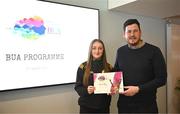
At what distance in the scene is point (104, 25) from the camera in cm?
288

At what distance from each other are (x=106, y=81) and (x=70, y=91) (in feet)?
2.95

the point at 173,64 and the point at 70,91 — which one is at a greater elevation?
the point at 173,64

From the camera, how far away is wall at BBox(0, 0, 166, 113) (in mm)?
2147

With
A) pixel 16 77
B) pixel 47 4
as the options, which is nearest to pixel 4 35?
pixel 16 77

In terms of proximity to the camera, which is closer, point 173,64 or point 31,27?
point 31,27

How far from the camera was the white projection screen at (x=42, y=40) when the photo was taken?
2020 mm

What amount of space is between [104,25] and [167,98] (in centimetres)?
194

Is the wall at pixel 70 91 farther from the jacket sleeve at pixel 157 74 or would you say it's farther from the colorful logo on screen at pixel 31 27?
the jacket sleeve at pixel 157 74

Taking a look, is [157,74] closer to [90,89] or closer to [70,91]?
[90,89]

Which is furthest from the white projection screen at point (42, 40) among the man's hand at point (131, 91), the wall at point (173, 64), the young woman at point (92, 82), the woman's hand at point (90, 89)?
the wall at point (173, 64)

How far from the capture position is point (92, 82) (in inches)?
72.7

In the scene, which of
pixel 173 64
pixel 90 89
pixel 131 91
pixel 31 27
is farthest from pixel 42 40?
pixel 173 64

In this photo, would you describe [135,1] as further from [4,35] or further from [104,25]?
[4,35]

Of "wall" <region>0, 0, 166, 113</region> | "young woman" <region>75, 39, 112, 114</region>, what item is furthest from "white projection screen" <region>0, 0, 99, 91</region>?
"young woman" <region>75, 39, 112, 114</region>
